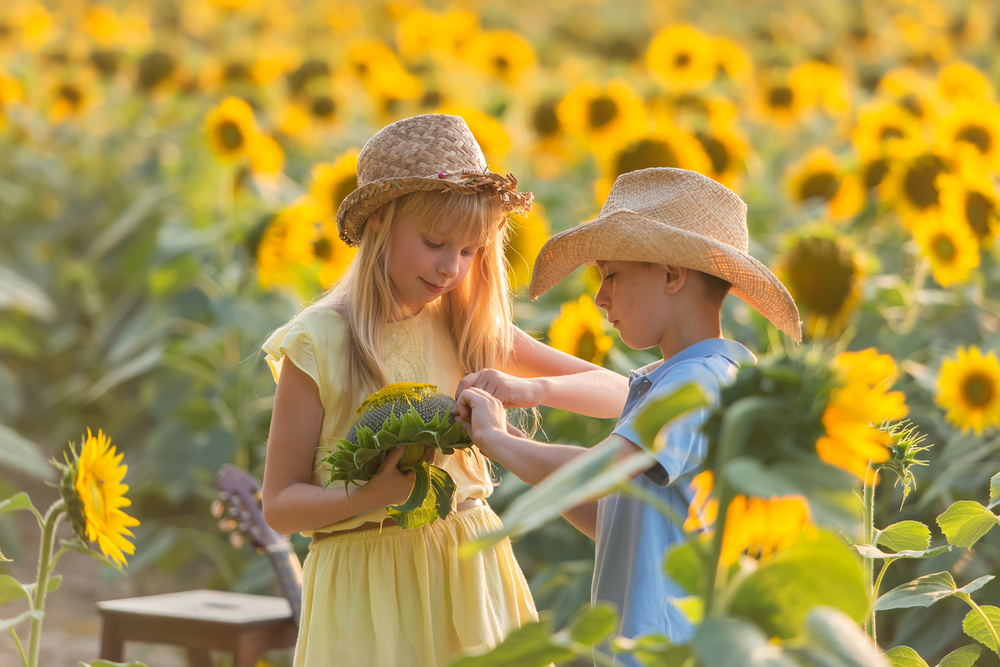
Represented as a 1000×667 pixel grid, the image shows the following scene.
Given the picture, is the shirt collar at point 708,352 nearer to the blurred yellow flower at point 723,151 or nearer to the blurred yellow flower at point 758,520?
the blurred yellow flower at point 758,520

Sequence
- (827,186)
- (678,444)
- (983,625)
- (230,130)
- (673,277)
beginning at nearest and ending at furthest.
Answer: (678,444) → (673,277) → (983,625) → (230,130) → (827,186)

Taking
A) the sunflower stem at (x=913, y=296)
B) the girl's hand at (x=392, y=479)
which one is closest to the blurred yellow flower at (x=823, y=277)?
the sunflower stem at (x=913, y=296)

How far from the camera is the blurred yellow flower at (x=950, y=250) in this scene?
304 cm

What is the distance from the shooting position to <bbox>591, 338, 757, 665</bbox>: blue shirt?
4.20 feet

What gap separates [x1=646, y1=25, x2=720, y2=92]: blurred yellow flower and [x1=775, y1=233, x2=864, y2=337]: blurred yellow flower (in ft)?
7.75

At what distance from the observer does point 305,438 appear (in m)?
1.54

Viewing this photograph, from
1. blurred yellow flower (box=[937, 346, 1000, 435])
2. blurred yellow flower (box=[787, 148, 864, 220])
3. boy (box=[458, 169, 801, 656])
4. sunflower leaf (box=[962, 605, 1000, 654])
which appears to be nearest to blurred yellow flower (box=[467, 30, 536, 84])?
blurred yellow flower (box=[787, 148, 864, 220])

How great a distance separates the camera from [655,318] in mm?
1380

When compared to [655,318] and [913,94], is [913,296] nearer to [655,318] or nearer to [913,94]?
[913,94]

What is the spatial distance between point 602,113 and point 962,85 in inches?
59.1

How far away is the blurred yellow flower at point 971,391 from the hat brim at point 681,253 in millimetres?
1236

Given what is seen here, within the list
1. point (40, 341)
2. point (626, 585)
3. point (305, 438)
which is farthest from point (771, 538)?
point (40, 341)

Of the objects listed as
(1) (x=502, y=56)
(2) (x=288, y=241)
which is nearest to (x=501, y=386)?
(2) (x=288, y=241)

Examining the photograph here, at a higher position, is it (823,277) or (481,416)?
(823,277)
